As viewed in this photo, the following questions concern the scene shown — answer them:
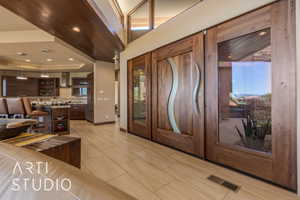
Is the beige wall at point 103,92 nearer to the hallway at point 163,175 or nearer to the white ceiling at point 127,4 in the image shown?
the white ceiling at point 127,4

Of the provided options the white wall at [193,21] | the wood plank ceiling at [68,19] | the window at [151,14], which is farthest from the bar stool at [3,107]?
the window at [151,14]

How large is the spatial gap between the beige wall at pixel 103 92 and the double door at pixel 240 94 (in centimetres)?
382

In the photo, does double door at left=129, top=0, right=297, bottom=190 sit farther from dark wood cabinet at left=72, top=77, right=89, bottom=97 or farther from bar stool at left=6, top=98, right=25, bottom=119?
dark wood cabinet at left=72, top=77, right=89, bottom=97

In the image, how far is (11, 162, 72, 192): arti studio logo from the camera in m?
0.54

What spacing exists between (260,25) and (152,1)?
2868 millimetres

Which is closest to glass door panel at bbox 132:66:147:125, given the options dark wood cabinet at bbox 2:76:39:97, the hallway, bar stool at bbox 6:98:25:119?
the hallway

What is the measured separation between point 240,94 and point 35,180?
8.39 ft

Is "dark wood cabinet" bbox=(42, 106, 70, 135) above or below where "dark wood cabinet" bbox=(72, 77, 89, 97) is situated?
below

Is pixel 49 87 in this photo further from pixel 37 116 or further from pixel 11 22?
pixel 11 22

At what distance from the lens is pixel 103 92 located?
6.38 m

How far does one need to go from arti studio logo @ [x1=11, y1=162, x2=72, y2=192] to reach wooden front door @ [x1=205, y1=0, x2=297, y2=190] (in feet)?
7.61

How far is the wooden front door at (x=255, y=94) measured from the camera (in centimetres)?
178

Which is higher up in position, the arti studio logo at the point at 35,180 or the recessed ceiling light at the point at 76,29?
the recessed ceiling light at the point at 76,29

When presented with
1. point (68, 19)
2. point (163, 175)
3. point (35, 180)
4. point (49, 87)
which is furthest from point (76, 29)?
point (49, 87)
